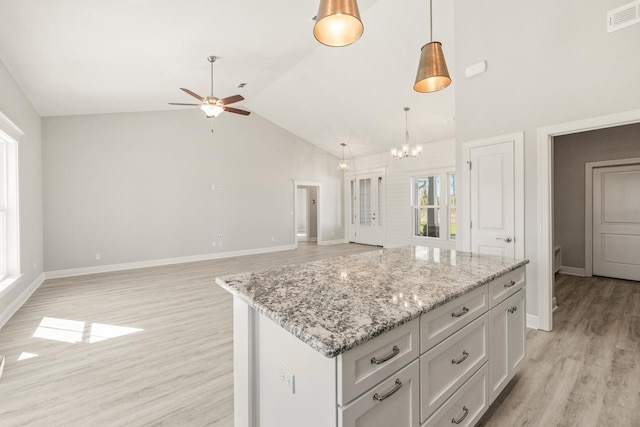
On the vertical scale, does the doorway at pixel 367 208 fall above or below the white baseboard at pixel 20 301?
above

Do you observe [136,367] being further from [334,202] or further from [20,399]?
[334,202]

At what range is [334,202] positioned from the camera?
9969mm

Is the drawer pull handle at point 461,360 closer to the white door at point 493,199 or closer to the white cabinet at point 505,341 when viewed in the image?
the white cabinet at point 505,341

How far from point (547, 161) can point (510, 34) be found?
1.43 m

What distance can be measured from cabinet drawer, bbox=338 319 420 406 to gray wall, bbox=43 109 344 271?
6.79 meters

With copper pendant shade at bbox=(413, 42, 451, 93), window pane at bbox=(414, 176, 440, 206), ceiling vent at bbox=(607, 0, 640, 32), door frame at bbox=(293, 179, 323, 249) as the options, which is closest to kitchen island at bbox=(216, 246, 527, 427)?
copper pendant shade at bbox=(413, 42, 451, 93)

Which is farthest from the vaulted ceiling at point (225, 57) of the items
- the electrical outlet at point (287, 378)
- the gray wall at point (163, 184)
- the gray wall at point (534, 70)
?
the electrical outlet at point (287, 378)

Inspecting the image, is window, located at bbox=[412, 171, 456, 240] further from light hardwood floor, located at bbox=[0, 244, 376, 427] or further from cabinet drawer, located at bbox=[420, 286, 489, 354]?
cabinet drawer, located at bbox=[420, 286, 489, 354]

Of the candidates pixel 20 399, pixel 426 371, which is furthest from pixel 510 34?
pixel 20 399

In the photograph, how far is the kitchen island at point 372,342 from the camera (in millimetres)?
976

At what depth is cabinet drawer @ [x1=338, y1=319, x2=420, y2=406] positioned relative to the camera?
3.00ft

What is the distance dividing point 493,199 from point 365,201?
245 inches

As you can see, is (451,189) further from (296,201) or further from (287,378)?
(287,378)

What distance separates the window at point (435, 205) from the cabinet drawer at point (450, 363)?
20.5 ft
